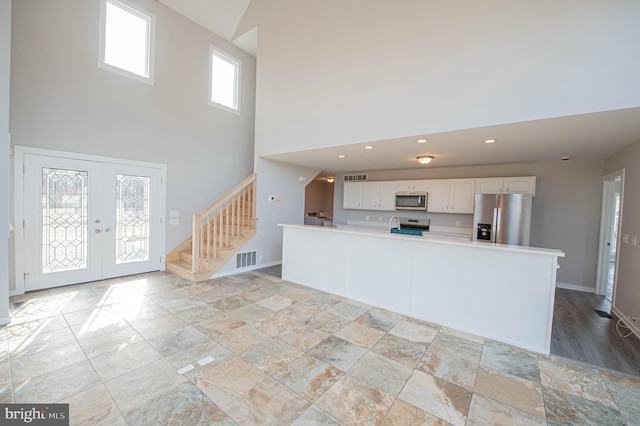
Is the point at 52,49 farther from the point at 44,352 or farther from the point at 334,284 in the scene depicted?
the point at 334,284

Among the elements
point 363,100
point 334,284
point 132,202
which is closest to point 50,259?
point 132,202

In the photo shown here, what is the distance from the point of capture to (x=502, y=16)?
2818 mm

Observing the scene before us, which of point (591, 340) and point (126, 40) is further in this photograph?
point (126, 40)

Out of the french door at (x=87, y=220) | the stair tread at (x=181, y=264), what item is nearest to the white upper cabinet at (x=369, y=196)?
the stair tread at (x=181, y=264)

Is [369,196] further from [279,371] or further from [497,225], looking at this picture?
[279,371]

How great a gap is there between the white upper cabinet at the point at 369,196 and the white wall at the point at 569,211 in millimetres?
2142

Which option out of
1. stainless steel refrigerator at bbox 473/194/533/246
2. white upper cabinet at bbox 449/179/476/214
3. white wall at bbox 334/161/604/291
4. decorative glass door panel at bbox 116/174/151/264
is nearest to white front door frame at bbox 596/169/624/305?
white wall at bbox 334/161/604/291

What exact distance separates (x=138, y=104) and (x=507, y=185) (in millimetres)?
7123

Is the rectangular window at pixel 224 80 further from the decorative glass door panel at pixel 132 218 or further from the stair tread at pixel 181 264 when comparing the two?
the stair tread at pixel 181 264

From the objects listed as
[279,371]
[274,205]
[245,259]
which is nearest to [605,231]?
[279,371]

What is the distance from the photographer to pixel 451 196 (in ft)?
18.7

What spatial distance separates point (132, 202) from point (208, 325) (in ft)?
10.3

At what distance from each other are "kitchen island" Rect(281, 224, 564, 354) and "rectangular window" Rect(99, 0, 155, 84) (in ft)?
14.1

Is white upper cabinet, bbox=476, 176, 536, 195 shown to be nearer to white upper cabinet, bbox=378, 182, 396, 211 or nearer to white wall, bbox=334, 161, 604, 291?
white wall, bbox=334, 161, 604, 291
